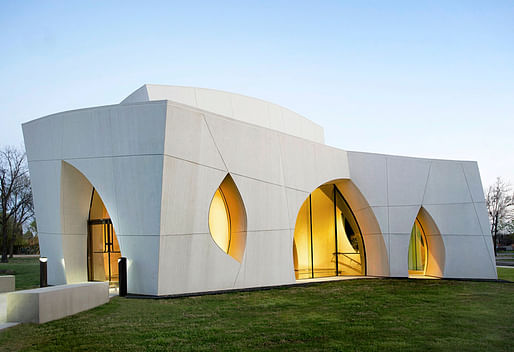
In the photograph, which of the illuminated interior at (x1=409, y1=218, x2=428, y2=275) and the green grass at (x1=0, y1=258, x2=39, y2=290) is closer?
the green grass at (x1=0, y1=258, x2=39, y2=290)

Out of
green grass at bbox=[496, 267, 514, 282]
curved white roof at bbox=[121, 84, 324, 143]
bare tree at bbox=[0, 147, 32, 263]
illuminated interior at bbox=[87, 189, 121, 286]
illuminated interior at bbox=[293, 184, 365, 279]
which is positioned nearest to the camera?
illuminated interior at bbox=[87, 189, 121, 286]

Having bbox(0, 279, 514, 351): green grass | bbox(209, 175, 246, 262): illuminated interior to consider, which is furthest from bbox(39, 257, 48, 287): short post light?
bbox(209, 175, 246, 262): illuminated interior

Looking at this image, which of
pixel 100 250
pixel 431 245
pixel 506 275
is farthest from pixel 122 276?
pixel 506 275

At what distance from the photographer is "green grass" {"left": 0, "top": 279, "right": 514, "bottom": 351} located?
776 centimetres

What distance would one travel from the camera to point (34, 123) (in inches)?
658

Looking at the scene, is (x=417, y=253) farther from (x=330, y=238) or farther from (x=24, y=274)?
(x=24, y=274)

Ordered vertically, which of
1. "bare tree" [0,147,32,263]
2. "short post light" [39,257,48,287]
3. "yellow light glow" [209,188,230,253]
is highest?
"bare tree" [0,147,32,263]

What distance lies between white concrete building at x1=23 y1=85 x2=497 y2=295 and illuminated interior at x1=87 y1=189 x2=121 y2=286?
37 mm

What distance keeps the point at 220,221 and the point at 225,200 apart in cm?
76

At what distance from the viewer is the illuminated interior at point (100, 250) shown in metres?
17.2

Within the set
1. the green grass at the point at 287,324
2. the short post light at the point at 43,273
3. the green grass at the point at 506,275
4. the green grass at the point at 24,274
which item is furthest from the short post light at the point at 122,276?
the green grass at the point at 506,275

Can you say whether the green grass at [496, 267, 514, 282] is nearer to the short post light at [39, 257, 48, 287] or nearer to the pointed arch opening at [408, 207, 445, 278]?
the pointed arch opening at [408, 207, 445, 278]

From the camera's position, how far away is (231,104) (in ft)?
62.5

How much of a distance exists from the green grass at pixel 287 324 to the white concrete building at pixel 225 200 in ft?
6.32
